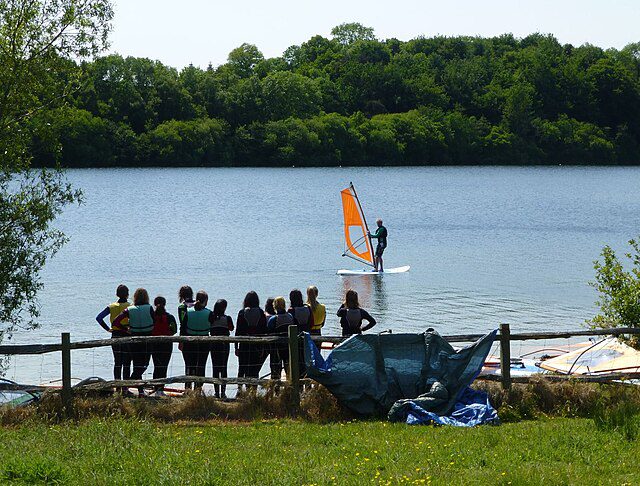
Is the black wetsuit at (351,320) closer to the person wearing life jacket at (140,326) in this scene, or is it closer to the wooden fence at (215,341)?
the wooden fence at (215,341)

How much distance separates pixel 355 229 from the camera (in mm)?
35438

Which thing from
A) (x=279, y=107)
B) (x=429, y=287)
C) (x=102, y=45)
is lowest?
(x=429, y=287)

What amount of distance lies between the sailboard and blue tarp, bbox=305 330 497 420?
21001 millimetres

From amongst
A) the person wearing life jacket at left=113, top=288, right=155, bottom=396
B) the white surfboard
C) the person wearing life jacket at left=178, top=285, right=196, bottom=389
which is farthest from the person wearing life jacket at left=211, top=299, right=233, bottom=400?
the white surfboard

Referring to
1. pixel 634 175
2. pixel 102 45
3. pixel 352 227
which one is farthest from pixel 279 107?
pixel 102 45

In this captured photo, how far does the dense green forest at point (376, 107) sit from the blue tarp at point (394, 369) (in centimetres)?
8292

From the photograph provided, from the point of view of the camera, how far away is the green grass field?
28.4ft

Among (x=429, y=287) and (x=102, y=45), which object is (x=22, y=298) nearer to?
(x=102, y=45)

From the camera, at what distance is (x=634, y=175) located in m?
111

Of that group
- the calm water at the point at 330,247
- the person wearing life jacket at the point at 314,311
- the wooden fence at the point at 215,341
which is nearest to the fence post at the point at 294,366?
the wooden fence at the point at 215,341

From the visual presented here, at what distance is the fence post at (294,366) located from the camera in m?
Answer: 11.8

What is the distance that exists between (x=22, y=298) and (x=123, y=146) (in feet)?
300

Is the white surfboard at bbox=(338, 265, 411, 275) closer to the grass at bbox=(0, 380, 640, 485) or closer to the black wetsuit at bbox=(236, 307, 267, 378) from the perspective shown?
the black wetsuit at bbox=(236, 307, 267, 378)

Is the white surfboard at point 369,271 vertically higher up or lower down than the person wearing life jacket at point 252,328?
lower down
